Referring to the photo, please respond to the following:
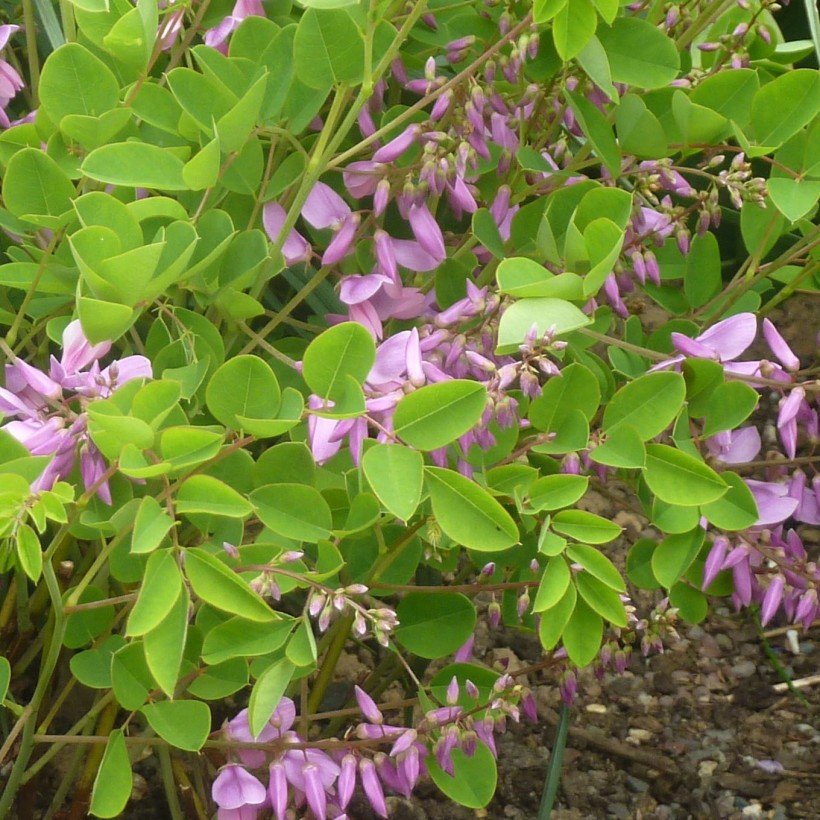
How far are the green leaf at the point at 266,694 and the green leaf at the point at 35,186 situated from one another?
40 centimetres

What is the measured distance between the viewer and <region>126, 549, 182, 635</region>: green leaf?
0.70 meters

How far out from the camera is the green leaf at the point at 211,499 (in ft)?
2.38

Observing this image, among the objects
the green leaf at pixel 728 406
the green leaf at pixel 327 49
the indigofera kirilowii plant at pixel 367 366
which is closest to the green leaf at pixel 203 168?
the indigofera kirilowii plant at pixel 367 366

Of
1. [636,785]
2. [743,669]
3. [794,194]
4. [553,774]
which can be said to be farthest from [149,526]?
[743,669]

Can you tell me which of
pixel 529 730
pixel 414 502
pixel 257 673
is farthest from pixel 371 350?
pixel 529 730

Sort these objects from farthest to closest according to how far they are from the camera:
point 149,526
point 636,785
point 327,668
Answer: point 636,785 < point 327,668 < point 149,526

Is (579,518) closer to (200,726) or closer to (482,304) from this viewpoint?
(482,304)

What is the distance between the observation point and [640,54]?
0.92 m

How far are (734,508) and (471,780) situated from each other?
0.33 meters

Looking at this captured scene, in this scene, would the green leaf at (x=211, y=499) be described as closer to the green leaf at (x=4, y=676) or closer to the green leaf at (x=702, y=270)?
the green leaf at (x=4, y=676)

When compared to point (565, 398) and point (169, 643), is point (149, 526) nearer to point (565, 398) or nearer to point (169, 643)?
point (169, 643)

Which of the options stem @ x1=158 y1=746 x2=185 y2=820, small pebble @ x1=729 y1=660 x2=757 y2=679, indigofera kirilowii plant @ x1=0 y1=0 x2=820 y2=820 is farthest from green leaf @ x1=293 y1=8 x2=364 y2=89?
small pebble @ x1=729 y1=660 x2=757 y2=679

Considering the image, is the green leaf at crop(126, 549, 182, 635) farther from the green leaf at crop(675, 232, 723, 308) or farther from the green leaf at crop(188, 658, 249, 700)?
the green leaf at crop(675, 232, 723, 308)

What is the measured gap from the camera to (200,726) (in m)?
0.89
